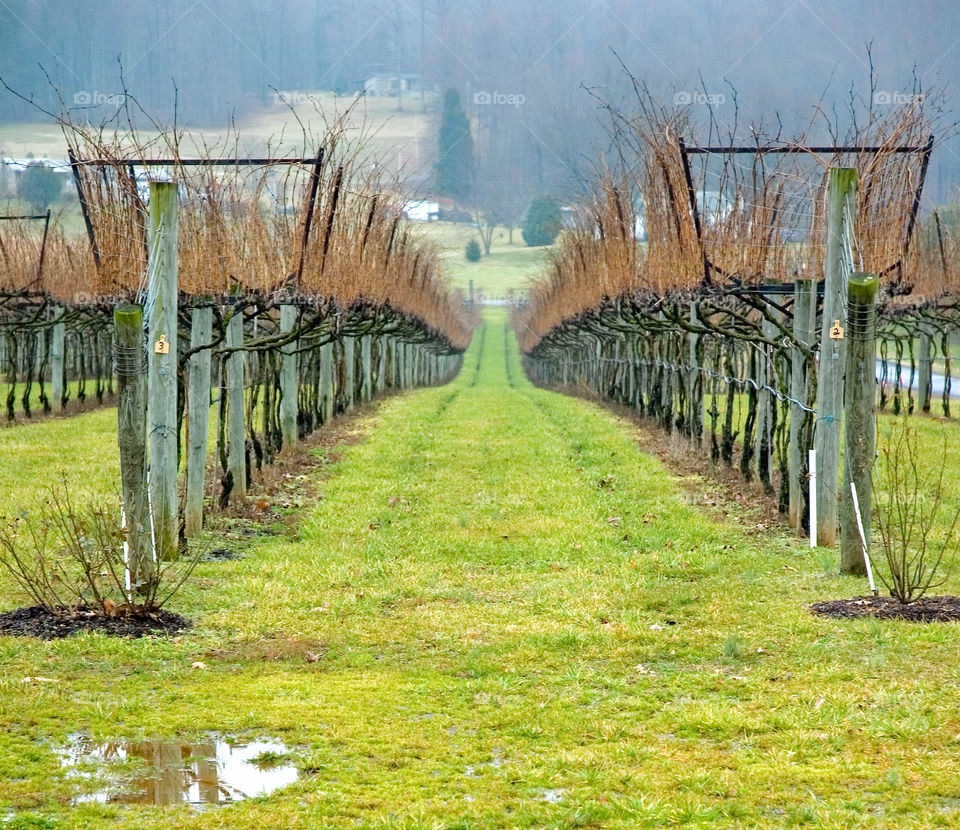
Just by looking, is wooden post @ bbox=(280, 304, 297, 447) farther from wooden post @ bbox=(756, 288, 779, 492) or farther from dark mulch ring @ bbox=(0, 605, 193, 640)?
dark mulch ring @ bbox=(0, 605, 193, 640)

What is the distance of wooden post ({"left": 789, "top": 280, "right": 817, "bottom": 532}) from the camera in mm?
12500

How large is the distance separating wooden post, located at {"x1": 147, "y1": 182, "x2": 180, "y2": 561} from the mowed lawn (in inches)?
25.2

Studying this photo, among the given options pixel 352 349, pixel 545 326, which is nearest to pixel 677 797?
pixel 352 349

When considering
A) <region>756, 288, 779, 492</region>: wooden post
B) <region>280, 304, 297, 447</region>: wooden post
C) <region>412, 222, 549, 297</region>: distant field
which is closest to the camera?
<region>756, 288, 779, 492</region>: wooden post

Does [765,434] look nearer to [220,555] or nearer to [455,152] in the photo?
[220,555]

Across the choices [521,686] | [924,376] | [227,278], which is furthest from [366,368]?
[521,686]

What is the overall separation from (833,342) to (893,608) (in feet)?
10.2

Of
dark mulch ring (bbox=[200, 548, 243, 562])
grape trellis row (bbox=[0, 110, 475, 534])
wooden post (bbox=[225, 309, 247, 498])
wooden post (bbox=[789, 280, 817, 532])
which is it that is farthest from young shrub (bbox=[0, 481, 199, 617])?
wooden post (bbox=[789, 280, 817, 532])

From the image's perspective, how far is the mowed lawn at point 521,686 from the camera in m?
5.30

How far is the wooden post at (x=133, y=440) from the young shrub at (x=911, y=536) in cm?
506

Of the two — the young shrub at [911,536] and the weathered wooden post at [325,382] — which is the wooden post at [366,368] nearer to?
the weathered wooden post at [325,382]

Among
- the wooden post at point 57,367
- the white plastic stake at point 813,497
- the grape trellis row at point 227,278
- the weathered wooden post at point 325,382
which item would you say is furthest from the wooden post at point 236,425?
the wooden post at point 57,367

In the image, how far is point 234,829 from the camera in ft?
16.5

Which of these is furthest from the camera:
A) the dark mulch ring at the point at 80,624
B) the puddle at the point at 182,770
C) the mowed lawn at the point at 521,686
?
the dark mulch ring at the point at 80,624
